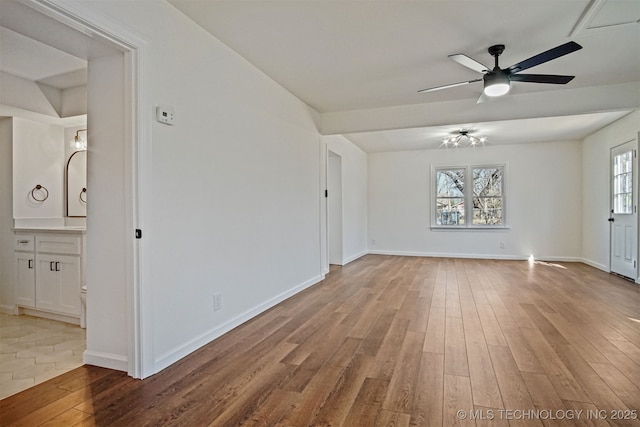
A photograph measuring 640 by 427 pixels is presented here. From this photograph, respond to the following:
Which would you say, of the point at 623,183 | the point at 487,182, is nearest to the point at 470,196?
the point at 487,182

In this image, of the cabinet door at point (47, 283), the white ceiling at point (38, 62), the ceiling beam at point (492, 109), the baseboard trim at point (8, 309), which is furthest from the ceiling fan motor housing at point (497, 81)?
the baseboard trim at point (8, 309)

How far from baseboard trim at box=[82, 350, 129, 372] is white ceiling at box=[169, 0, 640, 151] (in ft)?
7.90

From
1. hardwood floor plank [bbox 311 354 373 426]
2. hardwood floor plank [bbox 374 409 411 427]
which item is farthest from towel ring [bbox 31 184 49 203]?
hardwood floor plank [bbox 374 409 411 427]

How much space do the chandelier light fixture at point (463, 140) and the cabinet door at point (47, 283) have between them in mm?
6041

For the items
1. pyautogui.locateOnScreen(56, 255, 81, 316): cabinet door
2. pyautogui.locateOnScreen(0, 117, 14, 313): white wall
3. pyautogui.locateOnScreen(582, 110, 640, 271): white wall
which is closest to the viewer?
pyautogui.locateOnScreen(56, 255, 81, 316): cabinet door

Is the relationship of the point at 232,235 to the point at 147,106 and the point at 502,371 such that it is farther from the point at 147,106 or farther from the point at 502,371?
the point at 502,371

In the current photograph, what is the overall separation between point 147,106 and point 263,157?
1493mm

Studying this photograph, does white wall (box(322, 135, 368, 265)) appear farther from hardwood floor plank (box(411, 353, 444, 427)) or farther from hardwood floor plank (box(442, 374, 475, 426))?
hardwood floor plank (box(442, 374, 475, 426))

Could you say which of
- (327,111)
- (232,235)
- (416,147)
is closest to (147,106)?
(232,235)

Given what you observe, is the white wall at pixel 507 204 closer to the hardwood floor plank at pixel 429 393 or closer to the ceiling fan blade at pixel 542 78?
the ceiling fan blade at pixel 542 78

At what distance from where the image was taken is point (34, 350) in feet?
8.56

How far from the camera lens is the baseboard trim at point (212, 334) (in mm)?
2318

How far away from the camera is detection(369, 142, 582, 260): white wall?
22.9 feet

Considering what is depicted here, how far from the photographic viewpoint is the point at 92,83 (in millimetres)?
2279
